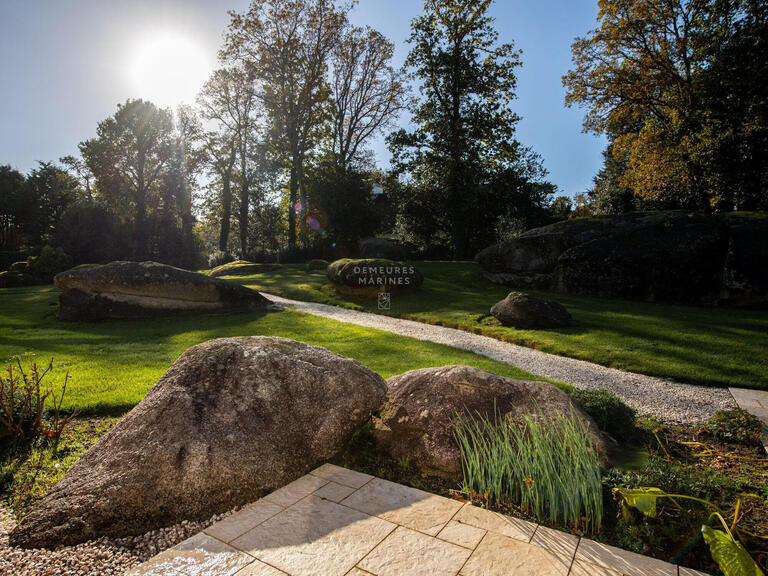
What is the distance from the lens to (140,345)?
8.97m

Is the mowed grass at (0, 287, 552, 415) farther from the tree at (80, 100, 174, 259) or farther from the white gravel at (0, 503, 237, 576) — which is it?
the tree at (80, 100, 174, 259)

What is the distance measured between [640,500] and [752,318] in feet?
37.6

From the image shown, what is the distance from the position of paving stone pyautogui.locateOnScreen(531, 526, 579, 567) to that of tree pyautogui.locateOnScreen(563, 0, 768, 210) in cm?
2004

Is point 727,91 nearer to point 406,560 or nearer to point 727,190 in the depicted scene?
point 727,190

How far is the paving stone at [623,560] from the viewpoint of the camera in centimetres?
234

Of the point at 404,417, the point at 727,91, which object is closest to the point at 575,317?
the point at 404,417

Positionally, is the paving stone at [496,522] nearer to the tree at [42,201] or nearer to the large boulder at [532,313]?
the large boulder at [532,313]

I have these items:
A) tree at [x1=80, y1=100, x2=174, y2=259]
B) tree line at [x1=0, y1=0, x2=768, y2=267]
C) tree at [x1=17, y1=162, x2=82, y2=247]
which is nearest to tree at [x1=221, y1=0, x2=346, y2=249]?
tree line at [x1=0, y1=0, x2=768, y2=267]

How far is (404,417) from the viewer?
163 inches

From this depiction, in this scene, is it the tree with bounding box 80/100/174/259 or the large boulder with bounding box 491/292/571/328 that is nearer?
the large boulder with bounding box 491/292/571/328

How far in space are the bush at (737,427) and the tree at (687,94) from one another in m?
16.8

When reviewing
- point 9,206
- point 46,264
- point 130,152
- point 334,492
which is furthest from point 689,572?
point 9,206

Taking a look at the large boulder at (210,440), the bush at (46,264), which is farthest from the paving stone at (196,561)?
the bush at (46,264)

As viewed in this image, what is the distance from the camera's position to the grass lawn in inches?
301
